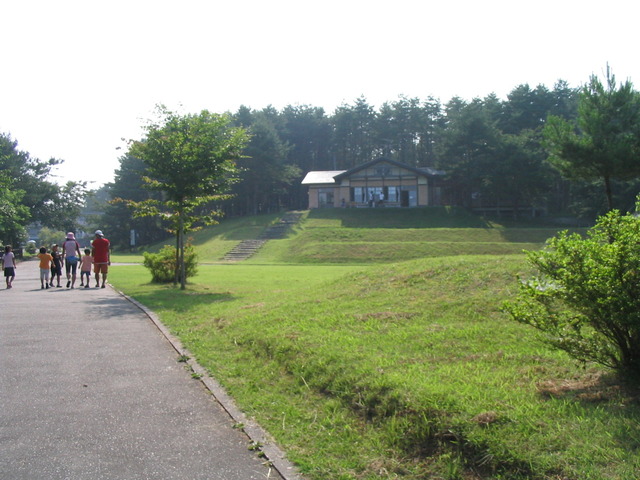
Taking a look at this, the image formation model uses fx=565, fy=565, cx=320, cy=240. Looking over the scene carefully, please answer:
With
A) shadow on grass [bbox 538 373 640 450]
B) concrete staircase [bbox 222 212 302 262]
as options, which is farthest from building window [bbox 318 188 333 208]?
shadow on grass [bbox 538 373 640 450]

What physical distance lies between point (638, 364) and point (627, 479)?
170 cm

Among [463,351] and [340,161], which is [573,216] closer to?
[340,161]

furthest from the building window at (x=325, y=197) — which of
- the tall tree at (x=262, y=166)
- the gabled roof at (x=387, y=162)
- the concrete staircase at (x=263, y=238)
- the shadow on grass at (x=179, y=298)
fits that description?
the shadow on grass at (x=179, y=298)

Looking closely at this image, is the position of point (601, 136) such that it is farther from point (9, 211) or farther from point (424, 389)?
point (9, 211)

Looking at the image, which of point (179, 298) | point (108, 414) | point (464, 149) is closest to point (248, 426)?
point (108, 414)

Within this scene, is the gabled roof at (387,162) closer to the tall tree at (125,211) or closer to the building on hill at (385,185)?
the building on hill at (385,185)

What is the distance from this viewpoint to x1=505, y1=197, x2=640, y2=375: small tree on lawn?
4254 mm

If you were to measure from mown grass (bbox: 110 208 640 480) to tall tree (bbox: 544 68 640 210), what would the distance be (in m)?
9.12

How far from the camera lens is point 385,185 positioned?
188 ft

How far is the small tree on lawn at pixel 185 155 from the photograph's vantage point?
16141mm


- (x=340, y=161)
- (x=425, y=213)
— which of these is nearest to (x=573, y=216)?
(x=425, y=213)

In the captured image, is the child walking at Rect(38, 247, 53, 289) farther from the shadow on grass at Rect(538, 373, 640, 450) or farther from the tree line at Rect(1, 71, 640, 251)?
the shadow on grass at Rect(538, 373, 640, 450)

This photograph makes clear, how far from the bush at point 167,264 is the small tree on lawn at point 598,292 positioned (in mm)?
14743

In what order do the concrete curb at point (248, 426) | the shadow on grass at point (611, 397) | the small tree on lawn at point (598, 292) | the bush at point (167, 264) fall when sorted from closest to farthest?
the shadow on grass at point (611, 397)
the concrete curb at point (248, 426)
the small tree on lawn at point (598, 292)
the bush at point (167, 264)
